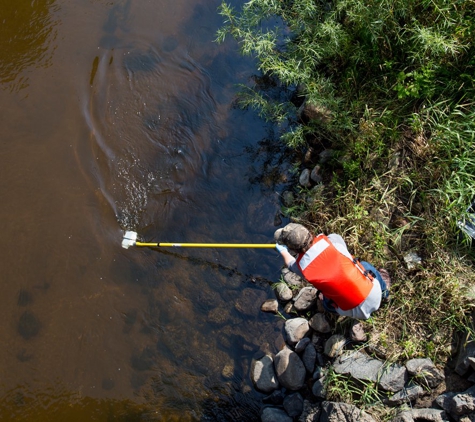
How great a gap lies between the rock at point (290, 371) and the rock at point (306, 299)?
49cm

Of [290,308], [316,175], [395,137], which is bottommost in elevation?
[290,308]

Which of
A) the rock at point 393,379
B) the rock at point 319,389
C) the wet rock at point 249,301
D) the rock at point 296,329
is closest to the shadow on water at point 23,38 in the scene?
the wet rock at point 249,301

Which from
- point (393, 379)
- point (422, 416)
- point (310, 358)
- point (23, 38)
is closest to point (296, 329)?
point (310, 358)

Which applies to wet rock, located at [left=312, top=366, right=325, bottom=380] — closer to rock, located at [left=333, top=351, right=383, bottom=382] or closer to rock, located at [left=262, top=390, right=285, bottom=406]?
rock, located at [left=333, top=351, right=383, bottom=382]

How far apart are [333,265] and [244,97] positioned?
2.88 m

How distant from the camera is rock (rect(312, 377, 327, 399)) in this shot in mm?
4121

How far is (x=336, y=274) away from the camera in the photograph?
11.7 ft

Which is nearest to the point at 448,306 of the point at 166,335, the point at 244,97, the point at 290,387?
the point at 290,387

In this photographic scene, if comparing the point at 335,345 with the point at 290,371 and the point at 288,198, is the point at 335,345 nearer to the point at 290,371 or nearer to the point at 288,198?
the point at 290,371

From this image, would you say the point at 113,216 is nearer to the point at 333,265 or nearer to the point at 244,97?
the point at 244,97

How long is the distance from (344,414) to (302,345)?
2.67 feet

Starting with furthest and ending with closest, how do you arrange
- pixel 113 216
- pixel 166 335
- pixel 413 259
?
1. pixel 113 216
2. pixel 166 335
3. pixel 413 259

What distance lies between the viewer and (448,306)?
402 cm

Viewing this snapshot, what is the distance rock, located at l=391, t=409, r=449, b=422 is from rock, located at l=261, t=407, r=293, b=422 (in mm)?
1032
